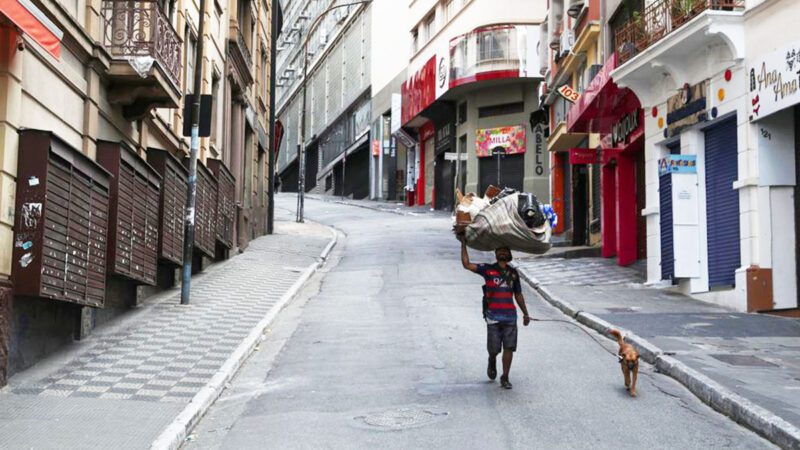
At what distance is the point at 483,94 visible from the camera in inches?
1756

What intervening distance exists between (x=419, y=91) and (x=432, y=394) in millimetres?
42745

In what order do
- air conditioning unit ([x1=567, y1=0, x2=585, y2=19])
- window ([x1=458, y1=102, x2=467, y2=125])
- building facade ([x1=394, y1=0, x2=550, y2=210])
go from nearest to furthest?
air conditioning unit ([x1=567, y1=0, x2=585, y2=19])
building facade ([x1=394, y1=0, x2=550, y2=210])
window ([x1=458, y1=102, x2=467, y2=125])

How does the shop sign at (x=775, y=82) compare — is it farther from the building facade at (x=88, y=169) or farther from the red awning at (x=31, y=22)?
the red awning at (x=31, y=22)

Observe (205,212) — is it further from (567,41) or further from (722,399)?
(567,41)

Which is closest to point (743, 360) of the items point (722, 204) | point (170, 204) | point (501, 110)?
point (722, 204)

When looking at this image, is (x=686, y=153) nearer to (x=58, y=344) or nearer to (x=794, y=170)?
(x=794, y=170)

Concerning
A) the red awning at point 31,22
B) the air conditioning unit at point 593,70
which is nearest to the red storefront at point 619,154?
the air conditioning unit at point 593,70

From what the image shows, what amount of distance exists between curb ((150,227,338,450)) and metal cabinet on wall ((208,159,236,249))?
5194 mm

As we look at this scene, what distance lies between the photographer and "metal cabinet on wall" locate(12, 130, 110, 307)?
29.5 ft

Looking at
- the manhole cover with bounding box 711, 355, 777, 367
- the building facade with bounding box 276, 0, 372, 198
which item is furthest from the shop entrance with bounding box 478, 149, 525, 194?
the manhole cover with bounding box 711, 355, 777, 367

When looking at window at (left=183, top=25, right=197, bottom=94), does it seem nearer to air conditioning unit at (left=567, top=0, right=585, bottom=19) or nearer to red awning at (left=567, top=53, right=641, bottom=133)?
red awning at (left=567, top=53, right=641, bottom=133)

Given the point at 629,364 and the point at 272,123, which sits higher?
the point at 272,123

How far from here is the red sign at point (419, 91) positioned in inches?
1860

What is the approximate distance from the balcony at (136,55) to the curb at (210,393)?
13.2 feet
